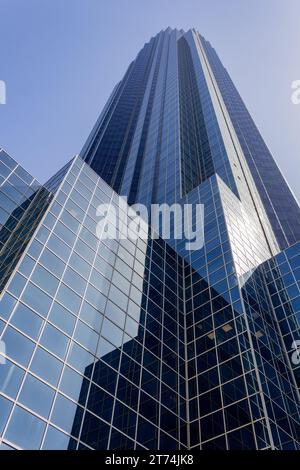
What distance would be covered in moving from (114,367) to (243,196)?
4372cm

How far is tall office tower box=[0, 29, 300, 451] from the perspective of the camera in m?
23.9

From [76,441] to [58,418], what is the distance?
66.8 inches

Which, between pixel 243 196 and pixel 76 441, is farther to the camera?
pixel 243 196

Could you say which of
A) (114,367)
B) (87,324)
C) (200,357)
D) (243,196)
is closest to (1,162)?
(87,324)

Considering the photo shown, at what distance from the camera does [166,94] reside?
4916 inches

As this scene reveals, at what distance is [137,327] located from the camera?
3409 centimetres

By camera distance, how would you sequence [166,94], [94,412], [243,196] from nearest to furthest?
[94,412]
[243,196]
[166,94]

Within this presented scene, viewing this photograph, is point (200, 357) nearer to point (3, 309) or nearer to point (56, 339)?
point (56, 339)

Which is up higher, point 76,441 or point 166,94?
point 76,441

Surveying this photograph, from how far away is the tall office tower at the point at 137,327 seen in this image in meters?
23.9

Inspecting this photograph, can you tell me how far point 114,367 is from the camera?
29.0 metres
